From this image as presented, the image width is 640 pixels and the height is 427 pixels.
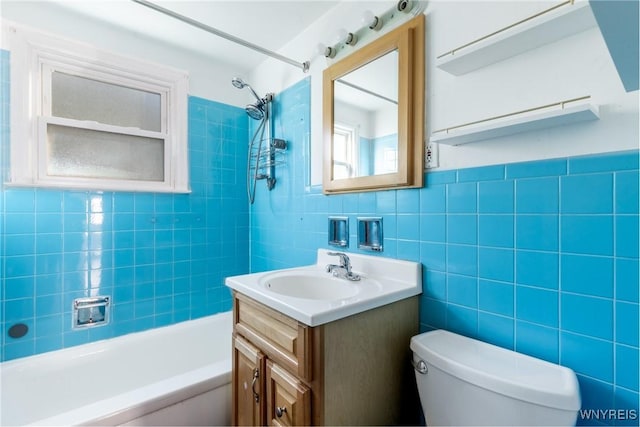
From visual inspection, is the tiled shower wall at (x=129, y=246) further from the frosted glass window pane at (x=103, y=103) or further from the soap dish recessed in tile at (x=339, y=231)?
the soap dish recessed in tile at (x=339, y=231)

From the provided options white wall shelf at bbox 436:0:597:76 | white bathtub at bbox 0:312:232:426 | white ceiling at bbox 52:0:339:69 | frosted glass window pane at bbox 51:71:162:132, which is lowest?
white bathtub at bbox 0:312:232:426

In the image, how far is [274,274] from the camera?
139 cm

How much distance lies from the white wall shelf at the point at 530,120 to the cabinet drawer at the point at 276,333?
0.81 metres

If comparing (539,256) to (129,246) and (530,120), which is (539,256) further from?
(129,246)

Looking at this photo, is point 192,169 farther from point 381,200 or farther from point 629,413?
point 629,413

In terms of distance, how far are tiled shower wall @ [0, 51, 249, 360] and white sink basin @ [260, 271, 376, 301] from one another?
103 centimetres

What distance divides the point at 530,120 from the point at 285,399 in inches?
45.9

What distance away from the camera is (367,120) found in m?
1.37

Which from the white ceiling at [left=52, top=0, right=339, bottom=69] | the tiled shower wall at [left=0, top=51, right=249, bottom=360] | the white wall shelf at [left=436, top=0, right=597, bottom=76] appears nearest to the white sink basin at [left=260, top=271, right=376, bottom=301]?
the white wall shelf at [left=436, top=0, right=597, bottom=76]

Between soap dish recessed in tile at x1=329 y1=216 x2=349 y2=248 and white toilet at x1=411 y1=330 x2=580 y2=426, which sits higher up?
soap dish recessed in tile at x1=329 y1=216 x2=349 y2=248

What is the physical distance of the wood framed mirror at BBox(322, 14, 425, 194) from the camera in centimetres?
118

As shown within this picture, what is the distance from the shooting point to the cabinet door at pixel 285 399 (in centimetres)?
90

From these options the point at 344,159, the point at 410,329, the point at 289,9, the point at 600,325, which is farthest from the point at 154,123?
the point at 600,325

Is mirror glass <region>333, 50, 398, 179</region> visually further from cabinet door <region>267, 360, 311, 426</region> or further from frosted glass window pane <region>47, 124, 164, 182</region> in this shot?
frosted glass window pane <region>47, 124, 164, 182</region>
